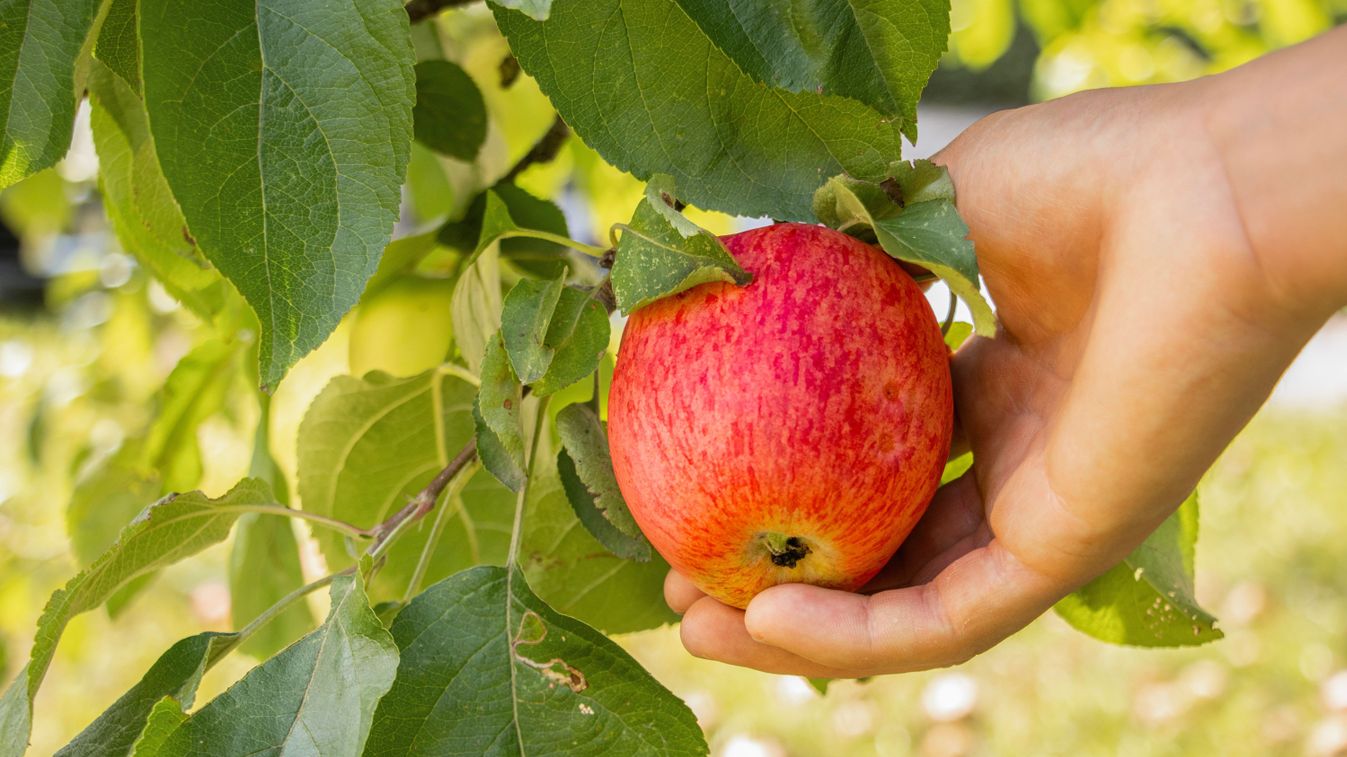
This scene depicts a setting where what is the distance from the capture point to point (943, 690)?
2576mm

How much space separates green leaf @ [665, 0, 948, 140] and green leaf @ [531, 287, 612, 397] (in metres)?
0.18

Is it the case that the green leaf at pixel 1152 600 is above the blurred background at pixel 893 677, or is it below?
above

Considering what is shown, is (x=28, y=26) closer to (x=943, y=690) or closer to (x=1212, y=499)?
(x=943, y=690)

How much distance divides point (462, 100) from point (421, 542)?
0.41m

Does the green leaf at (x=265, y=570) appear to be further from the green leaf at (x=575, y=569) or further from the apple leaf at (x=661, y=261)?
the apple leaf at (x=661, y=261)

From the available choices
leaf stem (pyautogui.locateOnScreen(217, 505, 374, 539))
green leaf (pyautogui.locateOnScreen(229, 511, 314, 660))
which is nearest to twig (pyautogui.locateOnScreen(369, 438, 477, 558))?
leaf stem (pyautogui.locateOnScreen(217, 505, 374, 539))

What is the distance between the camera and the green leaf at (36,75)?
687 mm

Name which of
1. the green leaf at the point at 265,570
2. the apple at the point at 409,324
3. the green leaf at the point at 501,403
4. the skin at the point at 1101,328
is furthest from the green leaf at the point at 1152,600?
the green leaf at the point at 265,570

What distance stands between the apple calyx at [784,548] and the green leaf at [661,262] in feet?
0.55

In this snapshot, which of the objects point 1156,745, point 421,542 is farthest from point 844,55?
point 1156,745

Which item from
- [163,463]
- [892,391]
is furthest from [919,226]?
[163,463]

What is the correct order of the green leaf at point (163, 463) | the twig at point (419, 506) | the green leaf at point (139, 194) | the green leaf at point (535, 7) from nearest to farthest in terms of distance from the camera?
1. the green leaf at point (535, 7)
2. the twig at point (419, 506)
3. the green leaf at point (139, 194)
4. the green leaf at point (163, 463)

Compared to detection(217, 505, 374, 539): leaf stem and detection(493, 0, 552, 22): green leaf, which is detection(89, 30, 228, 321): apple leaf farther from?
detection(493, 0, 552, 22): green leaf

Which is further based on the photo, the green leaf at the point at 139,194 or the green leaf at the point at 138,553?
the green leaf at the point at 139,194
